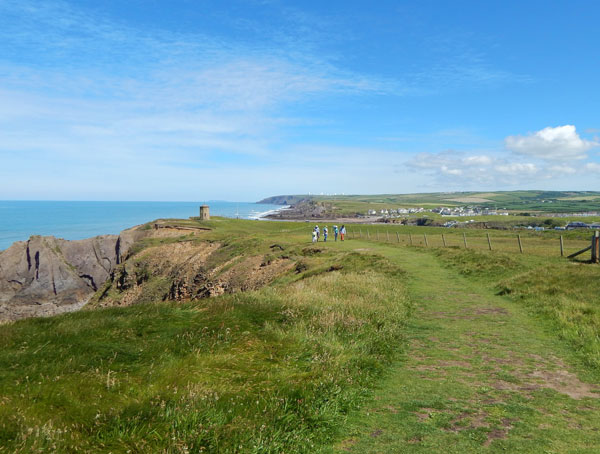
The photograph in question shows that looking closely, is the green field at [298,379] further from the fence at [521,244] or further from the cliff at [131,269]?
the cliff at [131,269]

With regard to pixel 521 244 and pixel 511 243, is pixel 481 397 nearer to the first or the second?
pixel 521 244

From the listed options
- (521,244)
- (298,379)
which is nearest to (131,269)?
(521,244)

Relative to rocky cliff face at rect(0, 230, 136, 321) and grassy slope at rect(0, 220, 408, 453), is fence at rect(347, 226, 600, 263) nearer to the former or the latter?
grassy slope at rect(0, 220, 408, 453)

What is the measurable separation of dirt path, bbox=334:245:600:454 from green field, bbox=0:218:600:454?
1.5 inches

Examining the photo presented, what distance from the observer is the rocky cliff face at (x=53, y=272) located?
220 feet

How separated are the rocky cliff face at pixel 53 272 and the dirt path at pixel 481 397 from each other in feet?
227

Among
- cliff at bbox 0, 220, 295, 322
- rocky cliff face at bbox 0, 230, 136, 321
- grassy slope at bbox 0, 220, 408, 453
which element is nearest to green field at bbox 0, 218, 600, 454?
grassy slope at bbox 0, 220, 408, 453

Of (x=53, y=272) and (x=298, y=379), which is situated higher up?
(x=298, y=379)

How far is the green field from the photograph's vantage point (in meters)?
5.54

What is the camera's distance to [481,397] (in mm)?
7910

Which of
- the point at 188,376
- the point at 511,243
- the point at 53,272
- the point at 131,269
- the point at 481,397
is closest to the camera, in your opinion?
the point at 188,376

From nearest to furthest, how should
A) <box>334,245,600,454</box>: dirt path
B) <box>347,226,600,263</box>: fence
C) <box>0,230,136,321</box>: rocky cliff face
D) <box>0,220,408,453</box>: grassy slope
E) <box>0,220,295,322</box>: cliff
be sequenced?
<box>0,220,408,453</box>: grassy slope
<box>334,245,600,454</box>: dirt path
<box>347,226,600,263</box>: fence
<box>0,220,295,322</box>: cliff
<box>0,230,136,321</box>: rocky cliff face

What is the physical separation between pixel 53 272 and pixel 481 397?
79406mm

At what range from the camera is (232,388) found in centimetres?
707
